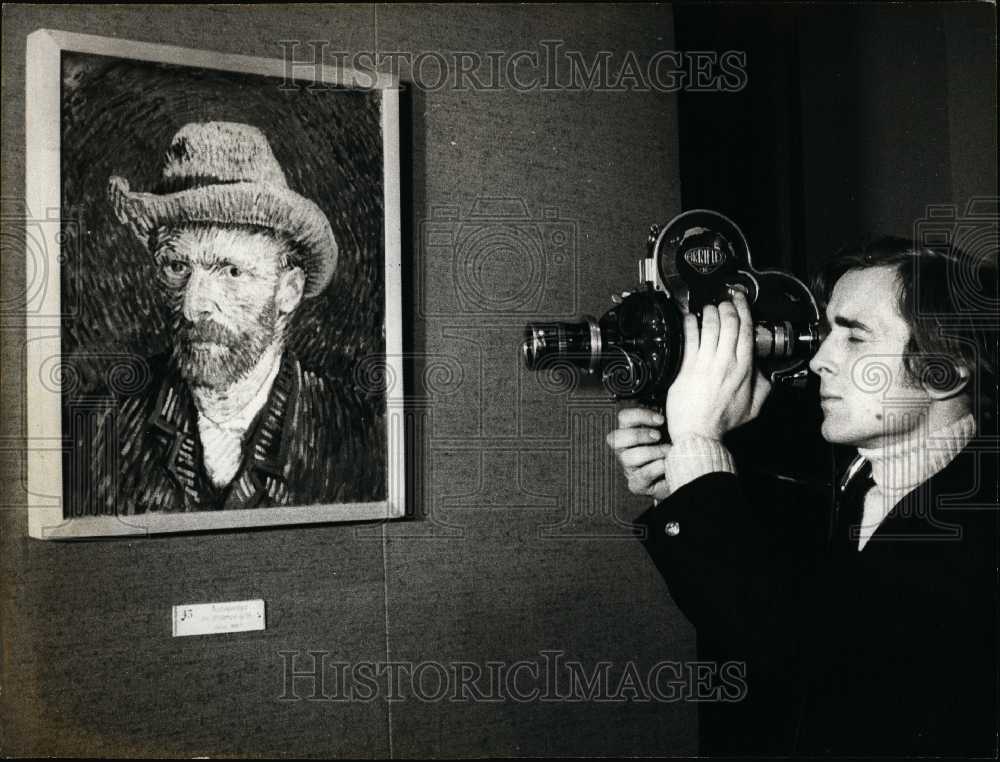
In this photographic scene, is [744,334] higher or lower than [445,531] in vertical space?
higher

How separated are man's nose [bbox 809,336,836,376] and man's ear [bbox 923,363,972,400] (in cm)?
11

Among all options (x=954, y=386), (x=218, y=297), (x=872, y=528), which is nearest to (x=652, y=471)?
(x=872, y=528)

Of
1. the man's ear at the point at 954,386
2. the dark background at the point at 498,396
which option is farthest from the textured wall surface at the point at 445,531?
the man's ear at the point at 954,386

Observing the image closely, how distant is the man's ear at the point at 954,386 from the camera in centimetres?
110

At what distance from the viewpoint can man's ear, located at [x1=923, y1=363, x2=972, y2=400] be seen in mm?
1098

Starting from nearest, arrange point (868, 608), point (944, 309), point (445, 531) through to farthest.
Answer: point (868, 608) < point (944, 309) < point (445, 531)

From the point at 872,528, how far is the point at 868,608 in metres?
0.15

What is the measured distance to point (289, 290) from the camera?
1.28m

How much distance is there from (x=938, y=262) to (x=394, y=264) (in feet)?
2.50

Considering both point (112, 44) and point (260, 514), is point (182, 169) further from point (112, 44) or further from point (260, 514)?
point (260, 514)

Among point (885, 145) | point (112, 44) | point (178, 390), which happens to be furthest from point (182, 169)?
point (885, 145)

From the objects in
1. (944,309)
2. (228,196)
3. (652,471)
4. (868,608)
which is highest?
(228,196)

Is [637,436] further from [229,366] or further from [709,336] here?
[229,366]

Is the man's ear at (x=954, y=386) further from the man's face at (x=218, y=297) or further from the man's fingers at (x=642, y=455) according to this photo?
the man's face at (x=218, y=297)
